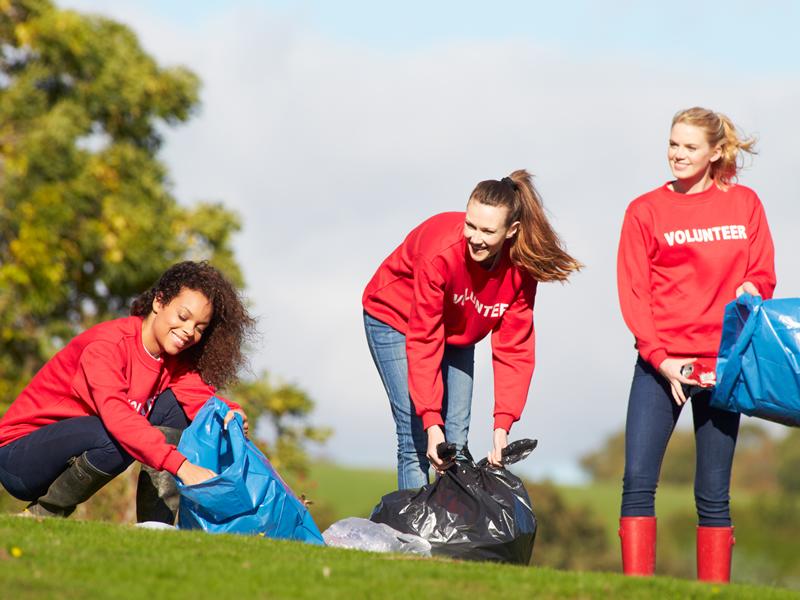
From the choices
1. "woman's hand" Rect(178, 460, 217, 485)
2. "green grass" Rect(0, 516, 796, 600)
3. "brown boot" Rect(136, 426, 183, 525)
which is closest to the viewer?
"green grass" Rect(0, 516, 796, 600)

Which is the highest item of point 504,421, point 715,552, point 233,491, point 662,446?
point 504,421

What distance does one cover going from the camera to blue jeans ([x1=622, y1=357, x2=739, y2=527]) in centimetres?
590

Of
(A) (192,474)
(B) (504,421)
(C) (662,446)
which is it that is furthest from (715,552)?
(A) (192,474)

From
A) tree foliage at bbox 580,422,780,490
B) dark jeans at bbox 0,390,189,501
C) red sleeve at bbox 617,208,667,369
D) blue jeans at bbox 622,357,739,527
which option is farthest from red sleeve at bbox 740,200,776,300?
tree foliage at bbox 580,422,780,490

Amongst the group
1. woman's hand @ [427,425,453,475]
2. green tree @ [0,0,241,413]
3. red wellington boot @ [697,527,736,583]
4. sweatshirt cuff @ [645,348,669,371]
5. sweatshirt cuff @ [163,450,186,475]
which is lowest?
red wellington boot @ [697,527,736,583]

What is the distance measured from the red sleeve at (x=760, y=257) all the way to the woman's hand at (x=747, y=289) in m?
0.07

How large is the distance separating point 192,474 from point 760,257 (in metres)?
2.91

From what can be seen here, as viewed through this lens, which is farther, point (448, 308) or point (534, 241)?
point (448, 308)

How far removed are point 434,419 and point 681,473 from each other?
7014 cm

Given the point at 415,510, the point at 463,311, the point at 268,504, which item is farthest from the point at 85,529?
the point at 463,311

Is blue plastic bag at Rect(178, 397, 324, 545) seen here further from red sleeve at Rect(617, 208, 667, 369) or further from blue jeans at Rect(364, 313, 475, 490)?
red sleeve at Rect(617, 208, 667, 369)

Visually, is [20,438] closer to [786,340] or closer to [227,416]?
[227,416]

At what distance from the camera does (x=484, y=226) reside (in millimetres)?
6133

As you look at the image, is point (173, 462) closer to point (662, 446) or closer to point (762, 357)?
point (662, 446)
